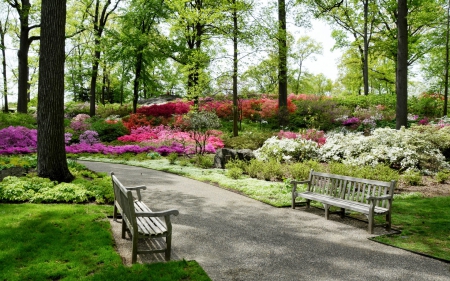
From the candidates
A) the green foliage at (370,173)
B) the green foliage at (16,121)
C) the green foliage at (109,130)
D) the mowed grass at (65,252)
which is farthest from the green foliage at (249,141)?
the green foliage at (16,121)

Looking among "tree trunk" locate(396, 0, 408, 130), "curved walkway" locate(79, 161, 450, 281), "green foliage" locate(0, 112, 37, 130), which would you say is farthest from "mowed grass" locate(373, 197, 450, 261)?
"green foliage" locate(0, 112, 37, 130)

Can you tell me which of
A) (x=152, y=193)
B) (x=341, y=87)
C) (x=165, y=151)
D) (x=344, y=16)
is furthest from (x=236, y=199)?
(x=341, y=87)

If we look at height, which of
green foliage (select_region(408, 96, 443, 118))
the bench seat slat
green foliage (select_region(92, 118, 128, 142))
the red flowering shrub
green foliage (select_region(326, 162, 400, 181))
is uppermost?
green foliage (select_region(408, 96, 443, 118))

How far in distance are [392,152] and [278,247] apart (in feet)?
24.9

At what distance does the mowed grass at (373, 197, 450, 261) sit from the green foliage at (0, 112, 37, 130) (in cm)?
1762

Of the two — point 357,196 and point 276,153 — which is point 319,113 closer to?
point 276,153

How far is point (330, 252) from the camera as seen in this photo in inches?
184

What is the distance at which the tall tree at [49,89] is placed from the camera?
7914 mm

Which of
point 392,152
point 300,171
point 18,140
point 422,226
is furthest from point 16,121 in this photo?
point 422,226

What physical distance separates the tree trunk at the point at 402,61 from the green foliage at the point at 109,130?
15140 millimetres

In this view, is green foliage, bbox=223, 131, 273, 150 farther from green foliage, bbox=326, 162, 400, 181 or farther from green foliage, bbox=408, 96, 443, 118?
green foliage, bbox=408, 96, 443, 118

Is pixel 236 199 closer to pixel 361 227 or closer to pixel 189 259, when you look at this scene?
pixel 361 227

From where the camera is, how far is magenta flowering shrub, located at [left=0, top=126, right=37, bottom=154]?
14.1 m

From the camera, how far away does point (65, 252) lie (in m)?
4.24
